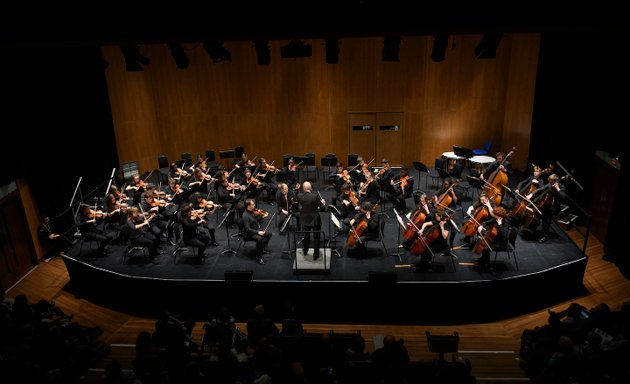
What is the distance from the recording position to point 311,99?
49.4ft

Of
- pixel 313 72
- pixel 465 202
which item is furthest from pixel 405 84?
pixel 465 202

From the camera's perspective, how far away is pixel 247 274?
311 inches

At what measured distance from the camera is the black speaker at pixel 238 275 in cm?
789

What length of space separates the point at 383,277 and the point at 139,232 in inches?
184

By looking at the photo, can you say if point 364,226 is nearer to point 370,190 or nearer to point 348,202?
point 348,202

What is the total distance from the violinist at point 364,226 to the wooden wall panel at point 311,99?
6941mm

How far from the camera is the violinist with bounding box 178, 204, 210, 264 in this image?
8703 millimetres

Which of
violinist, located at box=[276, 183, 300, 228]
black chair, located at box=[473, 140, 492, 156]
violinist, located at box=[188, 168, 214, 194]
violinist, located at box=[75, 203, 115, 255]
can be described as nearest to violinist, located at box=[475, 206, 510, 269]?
violinist, located at box=[276, 183, 300, 228]

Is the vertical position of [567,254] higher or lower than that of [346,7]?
Result: lower

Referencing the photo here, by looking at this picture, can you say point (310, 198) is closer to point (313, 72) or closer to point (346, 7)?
point (346, 7)

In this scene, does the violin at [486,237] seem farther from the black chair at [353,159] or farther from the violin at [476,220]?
the black chair at [353,159]

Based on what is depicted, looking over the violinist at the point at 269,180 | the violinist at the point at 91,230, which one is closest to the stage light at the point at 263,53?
the violinist at the point at 269,180

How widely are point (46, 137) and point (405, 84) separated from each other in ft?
Answer: 32.8

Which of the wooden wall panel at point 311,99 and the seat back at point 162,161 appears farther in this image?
the wooden wall panel at point 311,99
